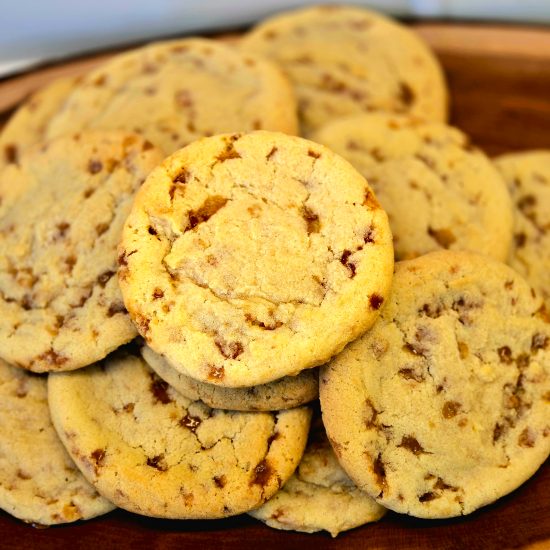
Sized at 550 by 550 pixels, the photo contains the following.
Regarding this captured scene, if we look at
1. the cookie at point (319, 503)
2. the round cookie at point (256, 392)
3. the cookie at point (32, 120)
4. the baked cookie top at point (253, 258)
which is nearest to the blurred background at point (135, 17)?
the cookie at point (32, 120)

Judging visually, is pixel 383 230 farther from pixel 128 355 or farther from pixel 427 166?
pixel 128 355

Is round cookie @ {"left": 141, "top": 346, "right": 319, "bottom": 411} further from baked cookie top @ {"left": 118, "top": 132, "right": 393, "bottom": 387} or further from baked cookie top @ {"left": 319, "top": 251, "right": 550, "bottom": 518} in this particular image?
baked cookie top @ {"left": 118, "top": 132, "right": 393, "bottom": 387}

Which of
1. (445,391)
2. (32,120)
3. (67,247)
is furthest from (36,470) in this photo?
(32,120)

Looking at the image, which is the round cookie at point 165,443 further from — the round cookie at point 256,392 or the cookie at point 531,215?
the cookie at point 531,215

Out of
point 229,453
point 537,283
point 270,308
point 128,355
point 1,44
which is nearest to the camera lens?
point 270,308

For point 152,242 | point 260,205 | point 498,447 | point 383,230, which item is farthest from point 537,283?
point 152,242

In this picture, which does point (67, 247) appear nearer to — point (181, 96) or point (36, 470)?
point (36, 470)

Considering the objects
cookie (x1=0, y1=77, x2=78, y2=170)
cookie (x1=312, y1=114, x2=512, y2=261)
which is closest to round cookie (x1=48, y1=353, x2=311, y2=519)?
cookie (x1=312, y1=114, x2=512, y2=261)
